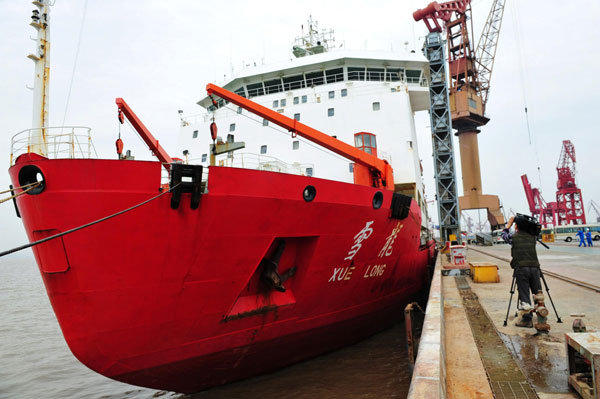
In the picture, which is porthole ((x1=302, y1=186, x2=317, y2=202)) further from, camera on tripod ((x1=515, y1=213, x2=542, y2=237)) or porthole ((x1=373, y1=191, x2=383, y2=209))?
camera on tripod ((x1=515, y1=213, x2=542, y2=237))

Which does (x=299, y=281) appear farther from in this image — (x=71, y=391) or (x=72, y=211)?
(x=71, y=391)

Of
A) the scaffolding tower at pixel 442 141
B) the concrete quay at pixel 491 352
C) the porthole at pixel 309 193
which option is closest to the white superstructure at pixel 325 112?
the porthole at pixel 309 193

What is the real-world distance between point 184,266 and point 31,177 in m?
2.11

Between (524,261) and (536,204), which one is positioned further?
(536,204)

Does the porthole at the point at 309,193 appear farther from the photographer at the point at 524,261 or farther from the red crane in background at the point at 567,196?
the red crane in background at the point at 567,196

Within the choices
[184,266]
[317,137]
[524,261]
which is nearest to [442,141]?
[317,137]

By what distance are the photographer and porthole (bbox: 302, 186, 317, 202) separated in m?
2.67

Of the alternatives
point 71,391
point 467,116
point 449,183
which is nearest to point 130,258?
point 71,391

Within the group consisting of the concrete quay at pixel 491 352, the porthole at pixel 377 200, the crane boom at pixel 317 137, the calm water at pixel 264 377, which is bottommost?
the calm water at pixel 264 377

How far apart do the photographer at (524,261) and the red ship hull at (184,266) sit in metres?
2.39

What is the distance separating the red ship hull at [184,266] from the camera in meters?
4.29

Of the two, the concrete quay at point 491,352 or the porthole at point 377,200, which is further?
the porthole at point 377,200

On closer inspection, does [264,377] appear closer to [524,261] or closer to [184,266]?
[184,266]

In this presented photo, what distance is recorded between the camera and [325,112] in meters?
11.0
